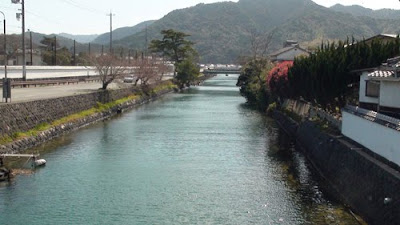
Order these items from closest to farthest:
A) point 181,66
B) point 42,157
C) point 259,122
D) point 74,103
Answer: point 42,157 < point 74,103 < point 259,122 < point 181,66

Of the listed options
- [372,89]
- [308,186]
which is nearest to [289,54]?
[372,89]

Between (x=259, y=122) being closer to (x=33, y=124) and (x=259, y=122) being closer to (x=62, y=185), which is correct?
(x=33, y=124)

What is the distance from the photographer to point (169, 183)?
1877 centimetres

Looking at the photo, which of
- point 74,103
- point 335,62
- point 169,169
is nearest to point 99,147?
point 169,169

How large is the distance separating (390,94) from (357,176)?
4.06 metres

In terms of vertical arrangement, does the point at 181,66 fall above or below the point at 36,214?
above

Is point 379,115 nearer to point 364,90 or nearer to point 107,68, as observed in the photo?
point 364,90

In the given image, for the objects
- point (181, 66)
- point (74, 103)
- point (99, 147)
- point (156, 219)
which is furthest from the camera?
point (181, 66)

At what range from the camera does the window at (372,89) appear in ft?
63.6

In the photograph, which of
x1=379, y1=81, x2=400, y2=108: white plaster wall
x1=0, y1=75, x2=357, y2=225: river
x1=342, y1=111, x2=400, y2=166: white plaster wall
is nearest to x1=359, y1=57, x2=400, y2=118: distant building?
x1=379, y1=81, x2=400, y2=108: white plaster wall

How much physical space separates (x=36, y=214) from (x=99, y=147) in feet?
38.3

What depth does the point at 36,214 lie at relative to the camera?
1470 centimetres

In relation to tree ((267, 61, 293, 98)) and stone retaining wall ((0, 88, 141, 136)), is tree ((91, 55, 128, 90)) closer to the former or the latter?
stone retaining wall ((0, 88, 141, 136))

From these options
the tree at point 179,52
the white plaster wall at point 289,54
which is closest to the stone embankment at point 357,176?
the white plaster wall at point 289,54
